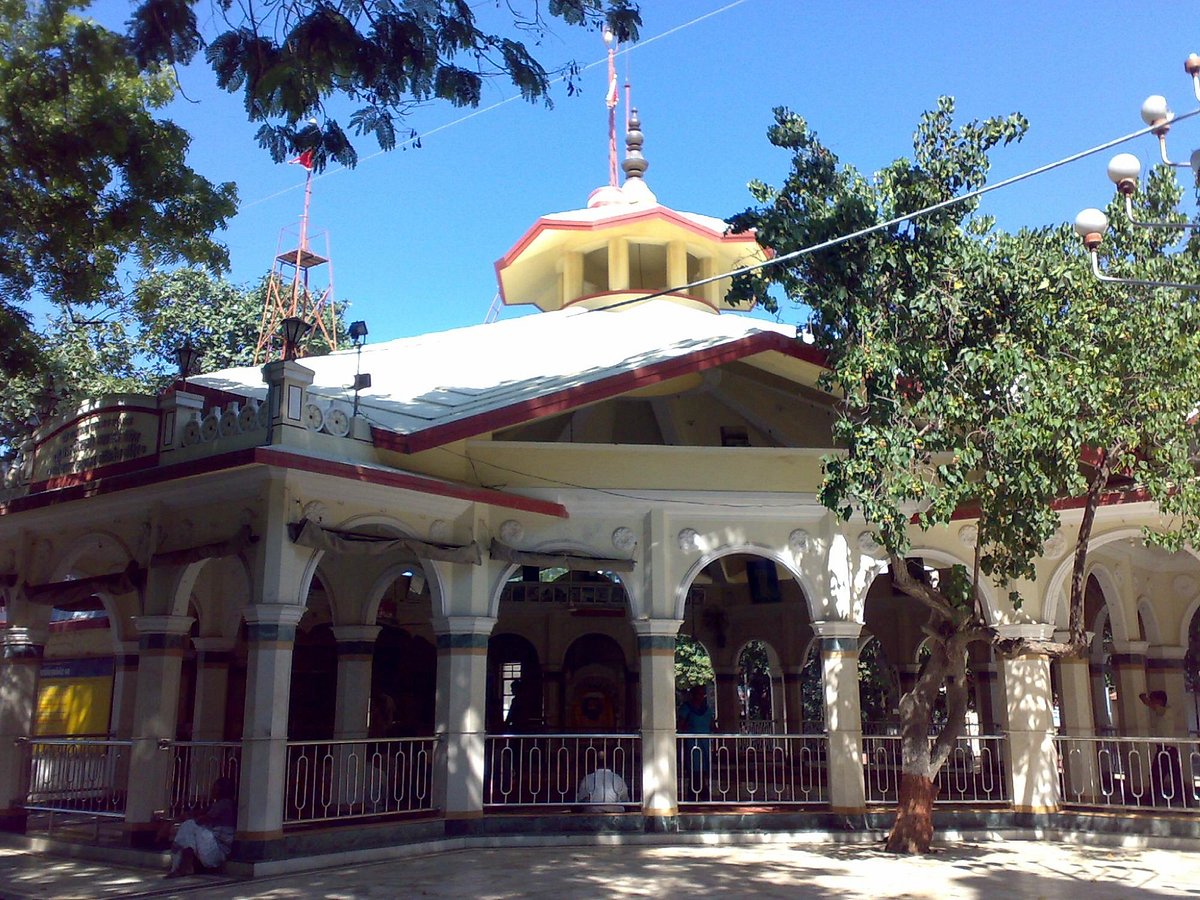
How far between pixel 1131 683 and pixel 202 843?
1261cm

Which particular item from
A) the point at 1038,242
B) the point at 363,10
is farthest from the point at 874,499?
the point at 363,10

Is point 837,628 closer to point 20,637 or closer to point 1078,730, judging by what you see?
point 1078,730

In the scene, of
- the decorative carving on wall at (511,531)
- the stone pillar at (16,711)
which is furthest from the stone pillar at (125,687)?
the decorative carving on wall at (511,531)

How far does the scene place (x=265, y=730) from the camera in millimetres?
9836

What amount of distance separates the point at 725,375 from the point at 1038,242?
528 cm

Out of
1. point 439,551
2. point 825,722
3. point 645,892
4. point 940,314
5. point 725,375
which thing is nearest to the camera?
point 645,892

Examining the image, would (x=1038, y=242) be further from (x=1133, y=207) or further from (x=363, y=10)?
(x=363, y=10)

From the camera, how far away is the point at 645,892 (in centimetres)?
903

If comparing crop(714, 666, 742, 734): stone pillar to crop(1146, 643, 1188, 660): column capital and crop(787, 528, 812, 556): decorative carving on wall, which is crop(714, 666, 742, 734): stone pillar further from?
crop(787, 528, 812, 556): decorative carving on wall

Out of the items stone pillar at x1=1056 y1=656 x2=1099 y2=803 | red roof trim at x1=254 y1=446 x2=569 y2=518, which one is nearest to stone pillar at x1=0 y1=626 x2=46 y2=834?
red roof trim at x1=254 y1=446 x2=569 y2=518

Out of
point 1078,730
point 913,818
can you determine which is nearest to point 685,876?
point 913,818

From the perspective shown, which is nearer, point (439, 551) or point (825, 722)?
point (439, 551)

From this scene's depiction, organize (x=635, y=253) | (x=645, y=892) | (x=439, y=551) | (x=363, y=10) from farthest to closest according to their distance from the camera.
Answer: (x=635, y=253) < (x=439, y=551) < (x=645, y=892) < (x=363, y=10)

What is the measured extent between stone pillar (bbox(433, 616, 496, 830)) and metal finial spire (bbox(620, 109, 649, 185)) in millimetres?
11403
